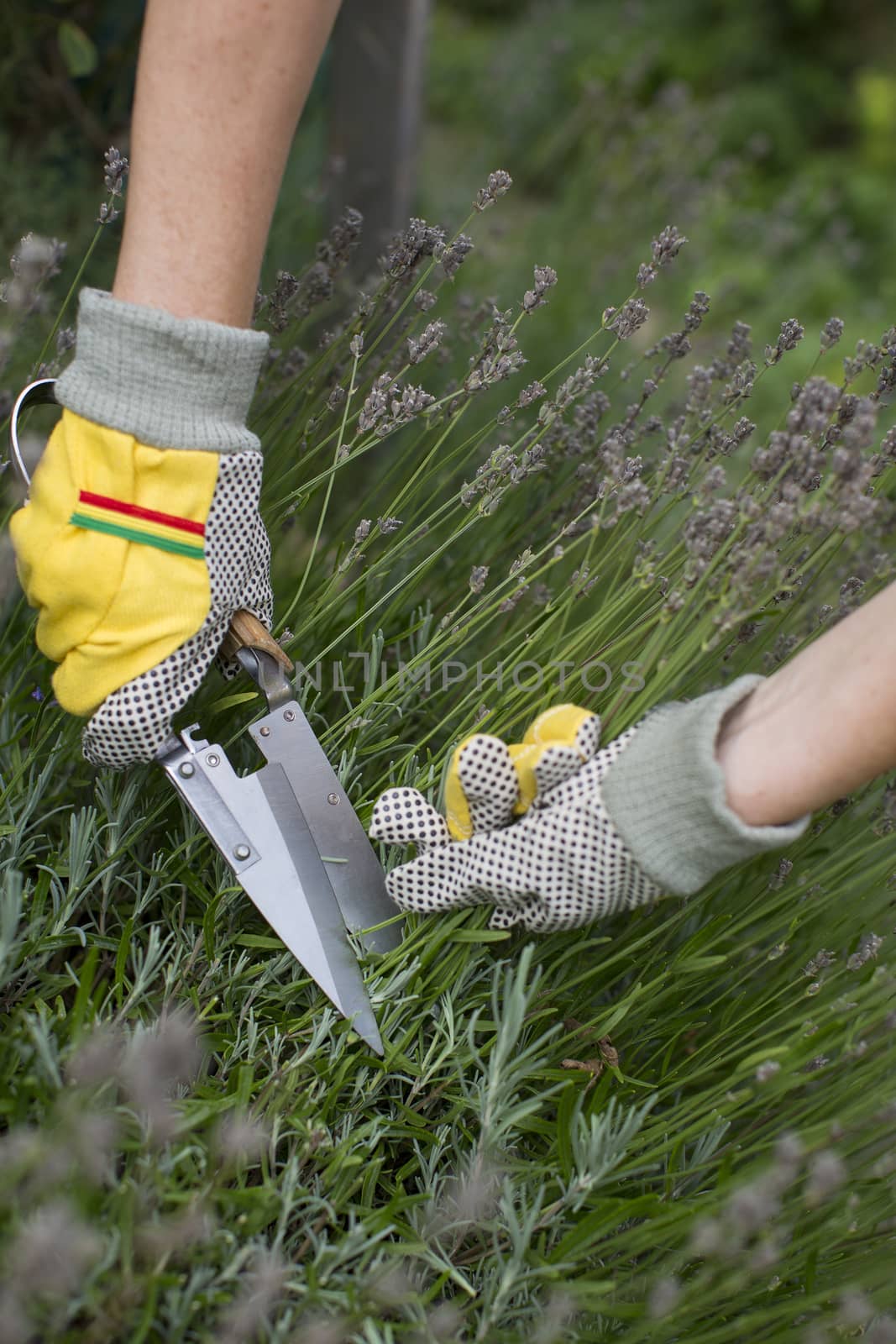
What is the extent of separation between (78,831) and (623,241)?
3079mm

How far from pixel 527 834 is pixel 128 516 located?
1.89ft

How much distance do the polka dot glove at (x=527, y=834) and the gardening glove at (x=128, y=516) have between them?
313mm

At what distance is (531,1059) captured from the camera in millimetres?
1241

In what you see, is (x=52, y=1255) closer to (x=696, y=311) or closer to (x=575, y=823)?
(x=575, y=823)

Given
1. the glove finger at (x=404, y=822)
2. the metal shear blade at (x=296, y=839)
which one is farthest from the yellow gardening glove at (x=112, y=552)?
the glove finger at (x=404, y=822)

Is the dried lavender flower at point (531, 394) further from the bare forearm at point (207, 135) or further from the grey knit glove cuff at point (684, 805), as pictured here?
the grey knit glove cuff at point (684, 805)

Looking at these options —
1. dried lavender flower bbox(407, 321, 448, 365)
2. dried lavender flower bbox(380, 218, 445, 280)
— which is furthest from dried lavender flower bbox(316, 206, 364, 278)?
dried lavender flower bbox(407, 321, 448, 365)

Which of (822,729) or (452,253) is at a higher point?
(452,253)

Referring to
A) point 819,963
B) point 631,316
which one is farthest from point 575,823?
point 631,316

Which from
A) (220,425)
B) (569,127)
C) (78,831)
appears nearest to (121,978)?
(78,831)

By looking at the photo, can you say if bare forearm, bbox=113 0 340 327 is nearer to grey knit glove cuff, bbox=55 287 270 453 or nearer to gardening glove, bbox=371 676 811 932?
grey knit glove cuff, bbox=55 287 270 453

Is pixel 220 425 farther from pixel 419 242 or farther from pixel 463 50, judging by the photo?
pixel 463 50

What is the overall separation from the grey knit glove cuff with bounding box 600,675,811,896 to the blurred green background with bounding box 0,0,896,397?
73.7 inches

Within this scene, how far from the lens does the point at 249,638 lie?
1.32 m
